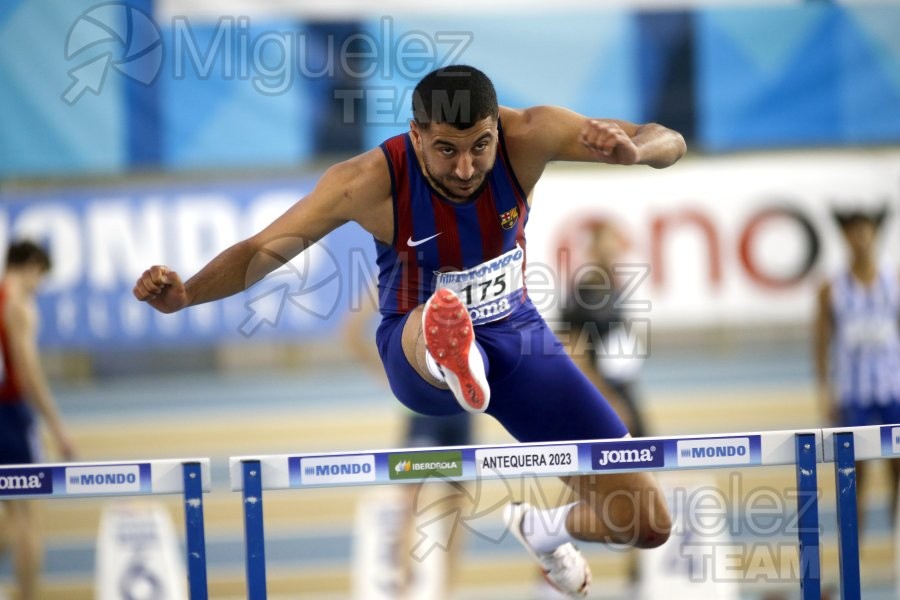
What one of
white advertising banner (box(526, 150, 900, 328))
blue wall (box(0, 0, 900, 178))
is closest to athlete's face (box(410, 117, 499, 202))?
blue wall (box(0, 0, 900, 178))

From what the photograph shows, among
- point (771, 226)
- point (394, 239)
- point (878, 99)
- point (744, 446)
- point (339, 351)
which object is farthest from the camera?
point (339, 351)

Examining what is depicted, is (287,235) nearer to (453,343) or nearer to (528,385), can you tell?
(453,343)

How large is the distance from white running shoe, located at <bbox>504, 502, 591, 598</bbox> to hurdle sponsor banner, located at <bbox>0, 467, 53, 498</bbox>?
156 cm

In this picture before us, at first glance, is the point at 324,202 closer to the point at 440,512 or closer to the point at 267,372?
the point at 440,512

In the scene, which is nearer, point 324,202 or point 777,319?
point 324,202

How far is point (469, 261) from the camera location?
293cm

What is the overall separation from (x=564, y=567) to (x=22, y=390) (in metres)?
3.20

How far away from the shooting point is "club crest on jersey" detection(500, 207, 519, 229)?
2921 millimetres

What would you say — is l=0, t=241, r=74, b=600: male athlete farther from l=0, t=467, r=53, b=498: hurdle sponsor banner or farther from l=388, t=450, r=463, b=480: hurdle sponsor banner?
l=388, t=450, r=463, b=480: hurdle sponsor banner

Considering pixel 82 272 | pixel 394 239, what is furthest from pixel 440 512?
pixel 82 272

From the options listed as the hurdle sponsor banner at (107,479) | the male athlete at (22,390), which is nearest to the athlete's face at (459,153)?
the hurdle sponsor banner at (107,479)

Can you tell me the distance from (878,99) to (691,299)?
214cm

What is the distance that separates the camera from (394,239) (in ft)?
9.61

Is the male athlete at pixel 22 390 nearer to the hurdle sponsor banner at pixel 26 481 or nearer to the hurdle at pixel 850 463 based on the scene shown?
the hurdle sponsor banner at pixel 26 481
